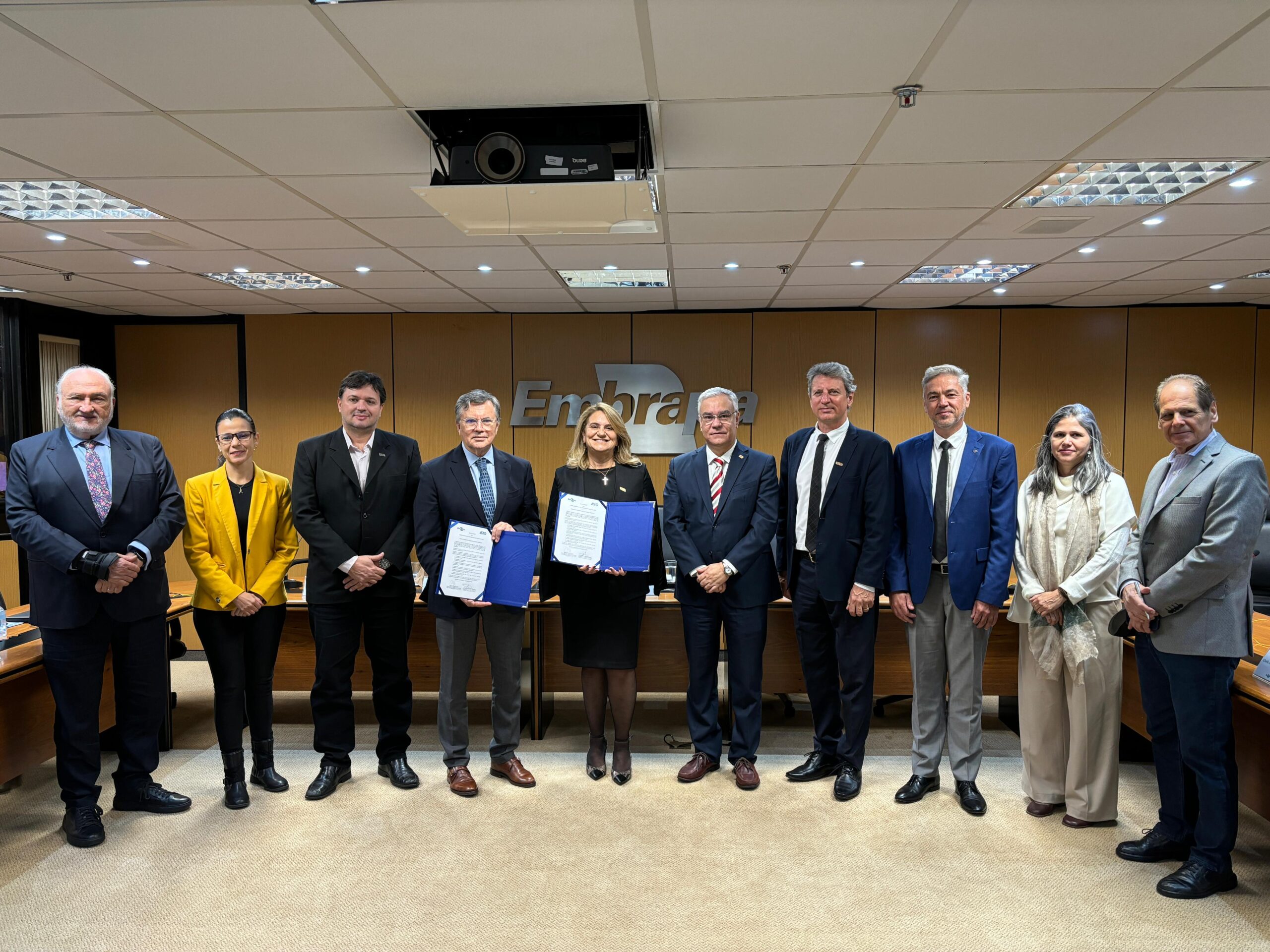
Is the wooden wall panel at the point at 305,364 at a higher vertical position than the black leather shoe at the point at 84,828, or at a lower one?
higher

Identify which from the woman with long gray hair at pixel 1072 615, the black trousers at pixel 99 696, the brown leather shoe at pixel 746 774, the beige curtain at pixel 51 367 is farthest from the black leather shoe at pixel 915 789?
the beige curtain at pixel 51 367

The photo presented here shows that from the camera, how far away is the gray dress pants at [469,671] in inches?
144

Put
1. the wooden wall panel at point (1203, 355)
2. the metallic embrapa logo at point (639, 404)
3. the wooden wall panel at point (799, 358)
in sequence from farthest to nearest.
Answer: the metallic embrapa logo at point (639, 404)
the wooden wall panel at point (799, 358)
the wooden wall panel at point (1203, 355)

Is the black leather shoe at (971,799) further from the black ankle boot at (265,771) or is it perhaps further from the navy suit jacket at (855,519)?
the black ankle boot at (265,771)

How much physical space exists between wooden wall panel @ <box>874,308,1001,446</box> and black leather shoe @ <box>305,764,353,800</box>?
5.51 meters

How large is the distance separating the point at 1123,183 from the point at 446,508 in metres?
3.57

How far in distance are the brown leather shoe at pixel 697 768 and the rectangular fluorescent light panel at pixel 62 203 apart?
12.8 ft

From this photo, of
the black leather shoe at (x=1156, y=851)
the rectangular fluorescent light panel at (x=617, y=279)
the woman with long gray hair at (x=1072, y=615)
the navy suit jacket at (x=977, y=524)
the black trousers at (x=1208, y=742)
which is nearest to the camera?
the black trousers at (x=1208, y=742)

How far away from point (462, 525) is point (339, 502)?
0.57 m

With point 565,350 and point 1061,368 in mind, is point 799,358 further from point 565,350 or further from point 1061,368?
point 1061,368

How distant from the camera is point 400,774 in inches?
145

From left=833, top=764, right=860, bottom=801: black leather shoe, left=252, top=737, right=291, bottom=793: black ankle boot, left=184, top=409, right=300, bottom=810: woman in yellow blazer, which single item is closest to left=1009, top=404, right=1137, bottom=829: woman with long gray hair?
left=833, top=764, right=860, bottom=801: black leather shoe

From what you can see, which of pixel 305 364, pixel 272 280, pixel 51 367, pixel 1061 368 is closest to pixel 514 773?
pixel 272 280

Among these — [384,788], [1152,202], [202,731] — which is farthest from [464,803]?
[1152,202]
